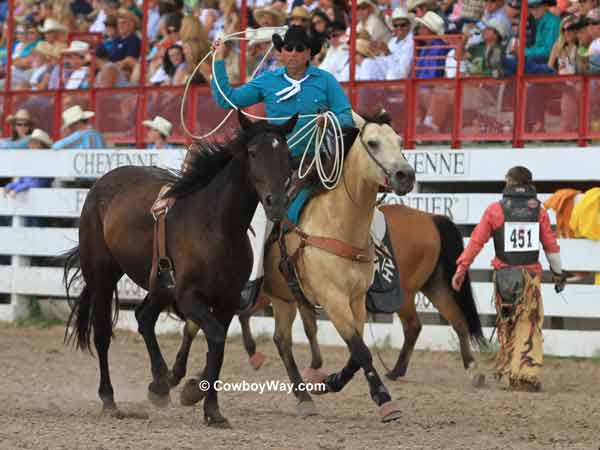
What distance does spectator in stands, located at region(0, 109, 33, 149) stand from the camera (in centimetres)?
1435

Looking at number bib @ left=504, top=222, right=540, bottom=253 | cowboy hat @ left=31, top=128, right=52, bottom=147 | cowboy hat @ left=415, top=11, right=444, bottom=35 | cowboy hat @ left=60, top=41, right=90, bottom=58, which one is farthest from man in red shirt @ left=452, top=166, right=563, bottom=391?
cowboy hat @ left=60, top=41, right=90, bottom=58

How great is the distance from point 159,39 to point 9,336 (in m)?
4.28

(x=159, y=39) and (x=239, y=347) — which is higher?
(x=159, y=39)

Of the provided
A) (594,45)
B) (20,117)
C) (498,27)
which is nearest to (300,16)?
(498,27)

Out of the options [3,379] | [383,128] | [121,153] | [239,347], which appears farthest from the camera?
[121,153]

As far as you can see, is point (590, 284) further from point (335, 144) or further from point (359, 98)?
point (335, 144)

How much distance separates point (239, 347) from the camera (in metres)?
11.9

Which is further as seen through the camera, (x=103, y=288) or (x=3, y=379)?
(x=3, y=379)

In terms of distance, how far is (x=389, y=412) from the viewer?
6.96 m

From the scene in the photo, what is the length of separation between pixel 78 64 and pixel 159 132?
96.9 inches

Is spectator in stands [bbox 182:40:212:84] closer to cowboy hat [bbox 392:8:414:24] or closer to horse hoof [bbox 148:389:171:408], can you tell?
cowboy hat [bbox 392:8:414:24]

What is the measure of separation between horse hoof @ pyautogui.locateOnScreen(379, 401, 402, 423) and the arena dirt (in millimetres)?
94

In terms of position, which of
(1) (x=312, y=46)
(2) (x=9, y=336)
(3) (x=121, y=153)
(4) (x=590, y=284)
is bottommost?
(2) (x=9, y=336)

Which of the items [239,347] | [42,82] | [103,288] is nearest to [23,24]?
[42,82]
